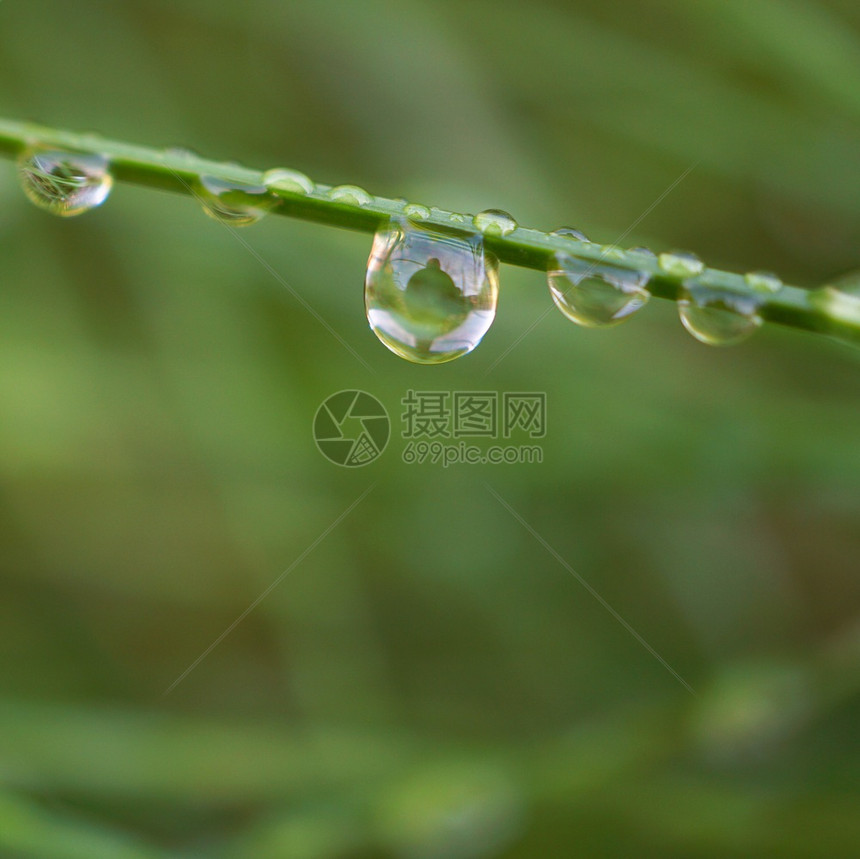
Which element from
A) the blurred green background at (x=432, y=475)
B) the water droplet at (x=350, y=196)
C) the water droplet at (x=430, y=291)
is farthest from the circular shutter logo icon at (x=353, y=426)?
the water droplet at (x=350, y=196)

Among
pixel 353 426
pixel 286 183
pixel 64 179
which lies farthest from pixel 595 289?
pixel 353 426

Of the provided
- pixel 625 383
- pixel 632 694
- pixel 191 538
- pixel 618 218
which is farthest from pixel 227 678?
pixel 618 218

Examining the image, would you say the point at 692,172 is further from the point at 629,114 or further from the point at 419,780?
the point at 419,780

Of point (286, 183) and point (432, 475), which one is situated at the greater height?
point (432, 475)

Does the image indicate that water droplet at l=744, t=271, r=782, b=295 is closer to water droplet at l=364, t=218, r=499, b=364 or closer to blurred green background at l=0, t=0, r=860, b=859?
water droplet at l=364, t=218, r=499, b=364

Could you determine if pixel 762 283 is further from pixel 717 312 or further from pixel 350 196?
pixel 350 196

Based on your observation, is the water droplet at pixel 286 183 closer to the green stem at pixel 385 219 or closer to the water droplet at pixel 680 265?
the green stem at pixel 385 219
